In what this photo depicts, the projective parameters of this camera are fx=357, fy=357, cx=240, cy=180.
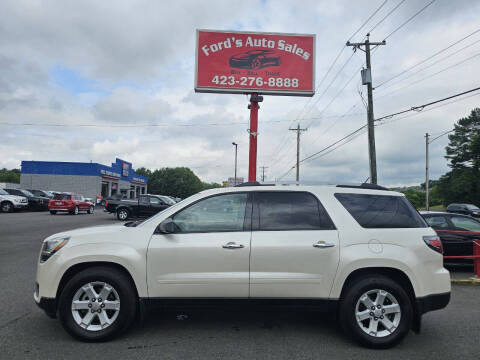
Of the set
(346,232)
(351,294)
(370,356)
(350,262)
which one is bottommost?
(370,356)

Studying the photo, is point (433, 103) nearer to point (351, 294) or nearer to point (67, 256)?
point (351, 294)

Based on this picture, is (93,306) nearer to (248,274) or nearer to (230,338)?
(230,338)

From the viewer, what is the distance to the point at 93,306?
3.77 metres

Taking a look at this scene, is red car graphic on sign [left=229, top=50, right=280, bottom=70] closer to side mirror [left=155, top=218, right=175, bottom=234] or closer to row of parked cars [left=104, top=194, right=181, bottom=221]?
row of parked cars [left=104, top=194, right=181, bottom=221]

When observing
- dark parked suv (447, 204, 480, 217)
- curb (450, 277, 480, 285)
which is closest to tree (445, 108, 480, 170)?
dark parked suv (447, 204, 480, 217)

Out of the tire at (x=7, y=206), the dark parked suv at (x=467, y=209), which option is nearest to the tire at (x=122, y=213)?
the tire at (x=7, y=206)

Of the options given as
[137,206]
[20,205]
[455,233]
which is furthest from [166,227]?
[20,205]

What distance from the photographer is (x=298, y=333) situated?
13.4ft

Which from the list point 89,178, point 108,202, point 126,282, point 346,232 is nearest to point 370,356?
point 346,232

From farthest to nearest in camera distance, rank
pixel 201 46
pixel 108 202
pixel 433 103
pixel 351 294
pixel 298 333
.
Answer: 1. pixel 108 202
2. pixel 201 46
3. pixel 433 103
4. pixel 298 333
5. pixel 351 294

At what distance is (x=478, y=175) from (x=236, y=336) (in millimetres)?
63757

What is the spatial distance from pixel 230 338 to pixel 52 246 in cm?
220

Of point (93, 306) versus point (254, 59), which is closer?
point (93, 306)

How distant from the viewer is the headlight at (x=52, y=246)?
12.8 ft
